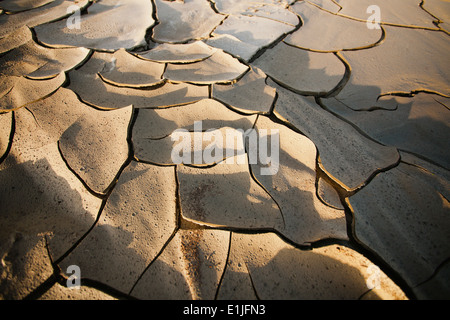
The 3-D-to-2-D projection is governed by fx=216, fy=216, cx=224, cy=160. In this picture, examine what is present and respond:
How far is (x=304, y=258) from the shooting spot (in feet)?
2.34

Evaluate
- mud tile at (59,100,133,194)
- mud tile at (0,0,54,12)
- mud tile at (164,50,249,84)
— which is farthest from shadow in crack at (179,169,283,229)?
mud tile at (0,0,54,12)

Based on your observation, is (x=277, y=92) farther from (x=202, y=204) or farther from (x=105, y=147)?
(x=105, y=147)

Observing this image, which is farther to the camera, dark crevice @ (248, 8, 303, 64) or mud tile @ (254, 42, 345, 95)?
dark crevice @ (248, 8, 303, 64)

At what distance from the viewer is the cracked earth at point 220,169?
0.68m

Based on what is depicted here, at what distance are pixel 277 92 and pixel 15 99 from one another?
4.42ft

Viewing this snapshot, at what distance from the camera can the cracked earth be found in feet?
2.23

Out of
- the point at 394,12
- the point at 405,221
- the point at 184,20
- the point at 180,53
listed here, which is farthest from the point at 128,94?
the point at 394,12

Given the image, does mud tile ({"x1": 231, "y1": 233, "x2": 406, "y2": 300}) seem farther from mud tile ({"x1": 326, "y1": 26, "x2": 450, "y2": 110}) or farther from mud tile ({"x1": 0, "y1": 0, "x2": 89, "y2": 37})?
mud tile ({"x1": 0, "y1": 0, "x2": 89, "y2": 37})

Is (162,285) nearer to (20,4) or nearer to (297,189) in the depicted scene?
(297,189)

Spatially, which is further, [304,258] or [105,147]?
[105,147]

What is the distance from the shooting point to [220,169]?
884 millimetres

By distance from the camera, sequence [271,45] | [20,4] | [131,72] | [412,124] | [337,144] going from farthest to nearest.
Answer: [20,4], [271,45], [131,72], [412,124], [337,144]

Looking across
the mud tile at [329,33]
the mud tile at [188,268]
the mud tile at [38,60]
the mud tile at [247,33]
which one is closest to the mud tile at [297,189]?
the mud tile at [188,268]

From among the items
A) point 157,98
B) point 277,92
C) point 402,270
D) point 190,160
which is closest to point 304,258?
point 402,270
